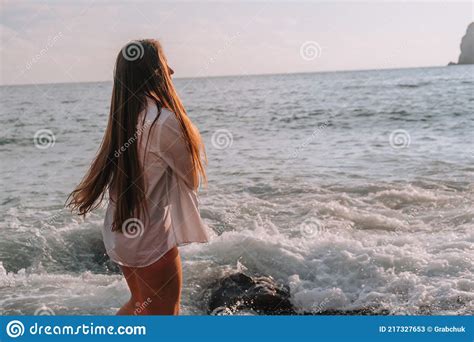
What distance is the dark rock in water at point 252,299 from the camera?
224 inches

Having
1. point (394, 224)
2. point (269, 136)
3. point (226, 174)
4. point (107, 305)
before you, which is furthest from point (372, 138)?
point (107, 305)

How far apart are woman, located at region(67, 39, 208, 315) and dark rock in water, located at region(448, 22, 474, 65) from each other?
120 meters

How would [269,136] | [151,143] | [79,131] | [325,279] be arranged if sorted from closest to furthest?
[151,143] → [325,279] → [269,136] → [79,131]

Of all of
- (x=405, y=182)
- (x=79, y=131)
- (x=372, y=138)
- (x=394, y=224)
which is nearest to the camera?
(x=394, y=224)

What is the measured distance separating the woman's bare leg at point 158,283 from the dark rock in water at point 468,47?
12021 cm

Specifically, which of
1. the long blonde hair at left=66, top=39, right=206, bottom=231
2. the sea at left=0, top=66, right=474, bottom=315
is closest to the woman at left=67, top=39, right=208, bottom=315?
the long blonde hair at left=66, top=39, right=206, bottom=231

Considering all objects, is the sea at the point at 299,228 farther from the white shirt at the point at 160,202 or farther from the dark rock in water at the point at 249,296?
the white shirt at the point at 160,202

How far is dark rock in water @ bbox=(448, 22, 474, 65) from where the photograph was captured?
373ft

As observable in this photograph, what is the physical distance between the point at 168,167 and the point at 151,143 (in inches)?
6.2

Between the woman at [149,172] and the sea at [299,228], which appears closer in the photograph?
the woman at [149,172]

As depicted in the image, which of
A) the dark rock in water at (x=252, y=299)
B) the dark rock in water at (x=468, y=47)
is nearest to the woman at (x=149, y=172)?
the dark rock in water at (x=252, y=299)

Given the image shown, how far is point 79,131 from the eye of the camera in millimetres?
22516

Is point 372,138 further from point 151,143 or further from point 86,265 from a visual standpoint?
Answer: point 151,143

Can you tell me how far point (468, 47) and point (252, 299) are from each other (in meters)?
122
